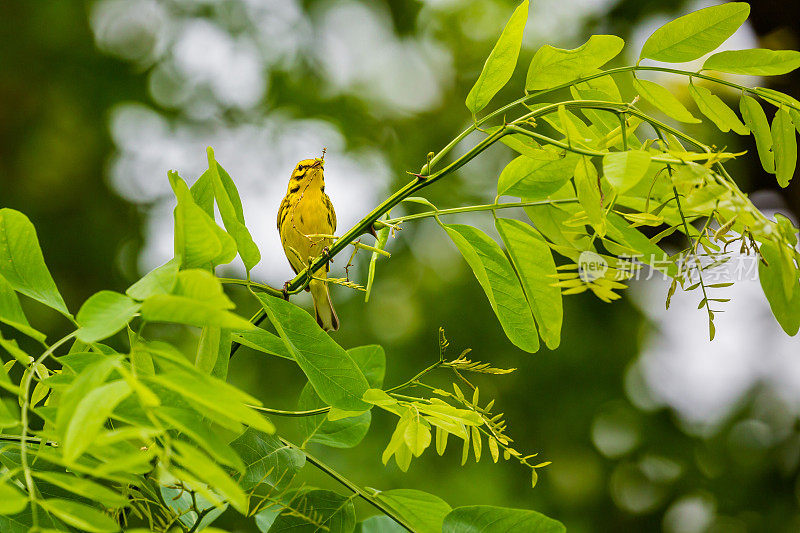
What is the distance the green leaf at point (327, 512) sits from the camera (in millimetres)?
617

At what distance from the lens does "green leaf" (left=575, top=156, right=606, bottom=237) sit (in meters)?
0.55

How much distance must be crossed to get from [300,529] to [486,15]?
10.7ft

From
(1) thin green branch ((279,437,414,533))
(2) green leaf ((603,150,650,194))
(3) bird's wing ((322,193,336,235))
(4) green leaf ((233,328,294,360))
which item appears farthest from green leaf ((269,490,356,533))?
(3) bird's wing ((322,193,336,235))

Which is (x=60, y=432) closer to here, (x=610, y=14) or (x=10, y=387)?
(x=10, y=387)

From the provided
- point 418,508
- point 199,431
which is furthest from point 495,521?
point 199,431

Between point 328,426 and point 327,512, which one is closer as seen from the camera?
point 327,512

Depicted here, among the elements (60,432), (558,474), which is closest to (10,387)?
(60,432)

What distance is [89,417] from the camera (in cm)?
34

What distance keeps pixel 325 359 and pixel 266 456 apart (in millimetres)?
121

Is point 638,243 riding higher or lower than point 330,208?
higher

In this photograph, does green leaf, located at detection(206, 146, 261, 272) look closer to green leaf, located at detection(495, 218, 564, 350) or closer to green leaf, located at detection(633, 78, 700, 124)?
green leaf, located at detection(495, 218, 564, 350)

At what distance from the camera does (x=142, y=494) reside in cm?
59

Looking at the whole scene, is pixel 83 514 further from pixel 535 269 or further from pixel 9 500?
pixel 535 269

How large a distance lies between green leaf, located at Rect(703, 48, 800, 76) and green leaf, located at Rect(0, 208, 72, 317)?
1.84 ft
